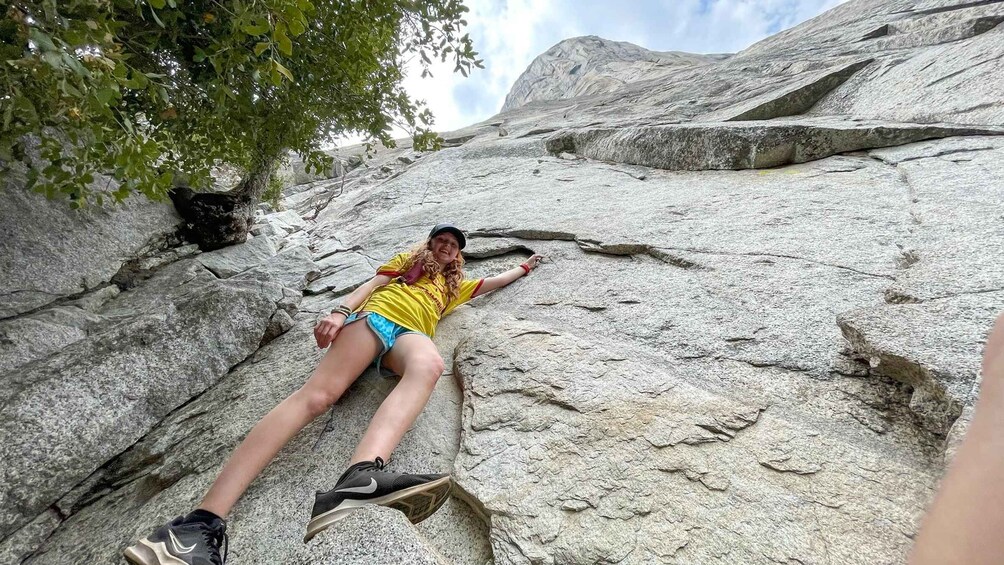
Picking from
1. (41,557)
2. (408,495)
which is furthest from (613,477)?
(41,557)

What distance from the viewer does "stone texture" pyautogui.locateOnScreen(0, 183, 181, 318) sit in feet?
14.8

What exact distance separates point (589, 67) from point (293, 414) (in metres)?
43.7

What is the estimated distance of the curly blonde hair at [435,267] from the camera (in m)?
4.50

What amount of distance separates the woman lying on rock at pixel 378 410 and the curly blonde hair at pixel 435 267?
10 millimetres

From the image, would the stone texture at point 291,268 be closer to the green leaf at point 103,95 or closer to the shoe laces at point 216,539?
the green leaf at point 103,95

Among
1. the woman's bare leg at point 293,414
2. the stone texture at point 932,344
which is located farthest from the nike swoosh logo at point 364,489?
the stone texture at point 932,344

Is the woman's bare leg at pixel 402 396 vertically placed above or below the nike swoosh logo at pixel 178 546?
above

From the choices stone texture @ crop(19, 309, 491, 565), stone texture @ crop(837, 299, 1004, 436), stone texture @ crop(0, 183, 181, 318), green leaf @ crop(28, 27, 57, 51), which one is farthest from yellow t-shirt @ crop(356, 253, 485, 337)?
stone texture @ crop(0, 183, 181, 318)

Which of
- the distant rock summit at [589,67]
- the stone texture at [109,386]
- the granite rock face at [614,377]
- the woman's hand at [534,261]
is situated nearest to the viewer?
the granite rock face at [614,377]

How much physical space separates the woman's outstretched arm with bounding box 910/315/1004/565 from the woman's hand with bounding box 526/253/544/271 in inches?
A: 180

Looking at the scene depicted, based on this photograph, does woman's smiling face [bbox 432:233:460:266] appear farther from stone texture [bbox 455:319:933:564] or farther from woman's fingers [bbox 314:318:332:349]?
stone texture [bbox 455:319:933:564]

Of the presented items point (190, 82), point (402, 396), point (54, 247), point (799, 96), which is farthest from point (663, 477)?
point (799, 96)

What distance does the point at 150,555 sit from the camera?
7.31 feet

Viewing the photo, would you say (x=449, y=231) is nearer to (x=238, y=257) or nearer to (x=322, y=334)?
(x=322, y=334)
